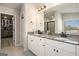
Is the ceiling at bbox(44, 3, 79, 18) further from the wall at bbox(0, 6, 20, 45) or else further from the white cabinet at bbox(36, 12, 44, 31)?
the wall at bbox(0, 6, 20, 45)

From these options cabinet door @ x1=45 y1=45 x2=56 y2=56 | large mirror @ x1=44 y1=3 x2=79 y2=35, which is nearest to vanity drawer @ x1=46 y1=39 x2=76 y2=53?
cabinet door @ x1=45 y1=45 x2=56 y2=56

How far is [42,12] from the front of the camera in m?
4.42

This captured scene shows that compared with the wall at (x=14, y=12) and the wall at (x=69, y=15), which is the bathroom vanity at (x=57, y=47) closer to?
the wall at (x=69, y=15)

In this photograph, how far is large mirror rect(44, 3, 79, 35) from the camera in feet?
9.07

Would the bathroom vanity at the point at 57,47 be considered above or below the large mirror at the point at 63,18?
below

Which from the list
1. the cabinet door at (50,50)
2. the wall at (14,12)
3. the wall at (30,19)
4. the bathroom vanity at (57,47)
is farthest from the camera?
the wall at (14,12)

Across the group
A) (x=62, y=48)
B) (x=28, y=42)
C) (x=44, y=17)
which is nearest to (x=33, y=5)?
(x=44, y=17)

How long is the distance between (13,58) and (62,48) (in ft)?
4.15

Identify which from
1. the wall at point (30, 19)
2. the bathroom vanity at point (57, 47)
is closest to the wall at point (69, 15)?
the bathroom vanity at point (57, 47)

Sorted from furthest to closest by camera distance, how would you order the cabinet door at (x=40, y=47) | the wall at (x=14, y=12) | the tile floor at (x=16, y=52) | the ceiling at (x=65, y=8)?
the wall at (x=14, y=12)
the tile floor at (x=16, y=52)
the cabinet door at (x=40, y=47)
the ceiling at (x=65, y=8)

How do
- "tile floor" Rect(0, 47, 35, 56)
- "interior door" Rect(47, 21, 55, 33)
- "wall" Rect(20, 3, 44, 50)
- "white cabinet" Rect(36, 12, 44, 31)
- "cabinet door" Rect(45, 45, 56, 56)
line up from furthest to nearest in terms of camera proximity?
1. "wall" Rect(20, 3, 44, 50)
2. "white cabinet" Rect(36, 12, 44, 31)
3. "tile floor" Rect(0, 47, 35, 56)
4. "interior door" Rect(47, 21, 55, 33)
5. "cabinet door" Rect(45, 45, 56, 56)

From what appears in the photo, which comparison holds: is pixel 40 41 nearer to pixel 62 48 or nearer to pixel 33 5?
pixel 62 48

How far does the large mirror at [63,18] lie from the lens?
109 inches

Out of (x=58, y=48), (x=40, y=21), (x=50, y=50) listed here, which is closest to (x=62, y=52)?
(x=58, y=48)
